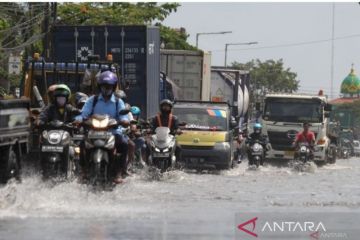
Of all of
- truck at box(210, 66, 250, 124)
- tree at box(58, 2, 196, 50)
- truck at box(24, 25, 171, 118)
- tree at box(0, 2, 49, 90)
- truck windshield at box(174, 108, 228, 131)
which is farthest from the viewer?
tree at box(58, 2, 196, 50)

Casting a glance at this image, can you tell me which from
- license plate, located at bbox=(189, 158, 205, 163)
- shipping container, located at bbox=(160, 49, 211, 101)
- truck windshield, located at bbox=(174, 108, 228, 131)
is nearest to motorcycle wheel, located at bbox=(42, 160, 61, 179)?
license plate, located at bbox=(189, 158, 205, 163)

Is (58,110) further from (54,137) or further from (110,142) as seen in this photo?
(110,142)

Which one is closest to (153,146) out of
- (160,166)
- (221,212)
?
(160,166)

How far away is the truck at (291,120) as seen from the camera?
32.8 metres

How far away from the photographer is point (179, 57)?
33.6m

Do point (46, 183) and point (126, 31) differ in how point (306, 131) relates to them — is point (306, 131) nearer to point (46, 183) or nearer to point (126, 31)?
point (126, 31)

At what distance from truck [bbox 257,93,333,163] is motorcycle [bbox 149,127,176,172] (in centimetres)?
1368

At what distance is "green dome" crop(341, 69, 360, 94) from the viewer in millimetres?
125562

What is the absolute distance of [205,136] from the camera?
24.8 m

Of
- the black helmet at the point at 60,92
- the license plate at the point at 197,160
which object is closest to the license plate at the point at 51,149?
the black helmet at the point at 60,92

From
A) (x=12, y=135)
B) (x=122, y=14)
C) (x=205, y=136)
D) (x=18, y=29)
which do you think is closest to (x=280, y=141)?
(x=205, y=136)

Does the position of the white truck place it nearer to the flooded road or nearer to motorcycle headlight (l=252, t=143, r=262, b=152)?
motorcycle headlight (l=252, t=143, r=262, b=152)

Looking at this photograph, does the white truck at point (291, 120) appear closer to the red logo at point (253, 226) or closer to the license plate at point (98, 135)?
the license plate at point (98, 135)

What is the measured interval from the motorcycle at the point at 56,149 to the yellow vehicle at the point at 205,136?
385 inches
